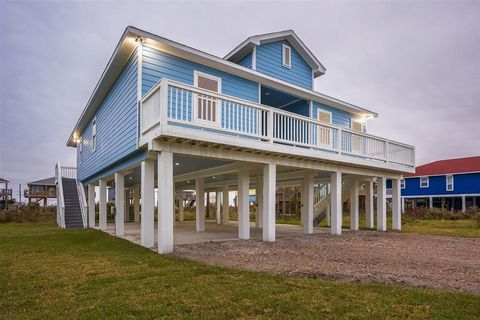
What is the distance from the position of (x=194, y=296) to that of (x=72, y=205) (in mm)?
17124

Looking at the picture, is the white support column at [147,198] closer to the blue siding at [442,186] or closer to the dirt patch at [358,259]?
the dirt patch at [358,259]

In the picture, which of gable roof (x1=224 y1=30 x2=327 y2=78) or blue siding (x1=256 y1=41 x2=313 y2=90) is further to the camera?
blue siding (x1=256 y1=41 x2=313 y2=90)

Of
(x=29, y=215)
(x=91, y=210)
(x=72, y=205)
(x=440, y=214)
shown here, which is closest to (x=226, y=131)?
(x=91, y=210)

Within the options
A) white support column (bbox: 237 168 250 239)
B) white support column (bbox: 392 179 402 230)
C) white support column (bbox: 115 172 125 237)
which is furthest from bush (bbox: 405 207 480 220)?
white support column (bbox: 115 172 125 237)

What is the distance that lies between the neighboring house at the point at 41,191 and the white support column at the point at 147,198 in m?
28.6

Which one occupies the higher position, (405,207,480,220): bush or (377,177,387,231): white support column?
(377,177,387,231): white support column

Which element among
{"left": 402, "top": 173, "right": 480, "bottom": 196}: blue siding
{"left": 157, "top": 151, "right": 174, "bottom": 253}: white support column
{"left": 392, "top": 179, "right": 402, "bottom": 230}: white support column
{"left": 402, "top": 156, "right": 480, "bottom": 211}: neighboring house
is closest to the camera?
{"left": 157, "top": 151, "right": 174, "bottom": 253}: white support column

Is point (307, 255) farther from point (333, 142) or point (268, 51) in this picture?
point (268, 51)

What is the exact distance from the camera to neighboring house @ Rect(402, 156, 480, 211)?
106 feet

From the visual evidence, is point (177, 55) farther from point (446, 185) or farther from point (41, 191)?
point (446, 185)

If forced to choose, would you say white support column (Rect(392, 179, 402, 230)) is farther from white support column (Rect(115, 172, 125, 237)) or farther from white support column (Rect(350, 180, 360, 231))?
white support column (Rect(115, 172, 125, 237))

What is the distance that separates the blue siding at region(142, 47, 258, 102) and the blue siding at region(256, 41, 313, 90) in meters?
2.28

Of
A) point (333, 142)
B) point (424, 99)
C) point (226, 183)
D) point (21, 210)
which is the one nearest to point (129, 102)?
point (333, 142)

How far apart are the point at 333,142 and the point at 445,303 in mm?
9192
